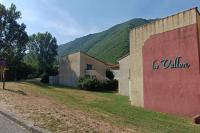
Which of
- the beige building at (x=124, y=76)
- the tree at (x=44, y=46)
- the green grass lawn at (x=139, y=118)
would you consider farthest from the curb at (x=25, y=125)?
the tree at (x=44, y=46)

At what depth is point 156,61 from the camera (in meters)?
25.8

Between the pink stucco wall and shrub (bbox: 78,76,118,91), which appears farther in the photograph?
shrub (bbox: 78,76,118,91)

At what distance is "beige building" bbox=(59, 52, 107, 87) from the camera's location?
59875 mm

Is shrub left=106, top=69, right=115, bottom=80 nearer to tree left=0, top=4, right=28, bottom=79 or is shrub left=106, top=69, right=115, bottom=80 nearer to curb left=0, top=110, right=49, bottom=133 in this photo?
tree left=0, top=4, right=28, bottom=79

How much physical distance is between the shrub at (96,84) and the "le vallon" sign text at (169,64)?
28.0 meters

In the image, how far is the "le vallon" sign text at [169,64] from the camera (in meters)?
23.1

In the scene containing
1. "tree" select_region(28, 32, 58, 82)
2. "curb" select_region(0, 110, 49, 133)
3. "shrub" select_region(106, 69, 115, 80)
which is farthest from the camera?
"tree" select_region(28, 32, 58, 82)

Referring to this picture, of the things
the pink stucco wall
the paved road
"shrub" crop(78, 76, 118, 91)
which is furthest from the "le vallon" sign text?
"shrub" crop(78, 76, 118, 91)

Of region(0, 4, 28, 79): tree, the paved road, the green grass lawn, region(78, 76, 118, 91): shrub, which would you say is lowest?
the green grass lawn

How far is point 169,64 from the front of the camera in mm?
24344

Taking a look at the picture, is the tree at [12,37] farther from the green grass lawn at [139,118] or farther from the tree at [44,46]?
the green grass lawn at [139,118]

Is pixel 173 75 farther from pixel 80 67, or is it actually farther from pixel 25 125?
pixel 80 67

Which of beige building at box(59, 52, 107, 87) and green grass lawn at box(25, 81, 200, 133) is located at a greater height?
beige building at box(59, 52, 107, 87)

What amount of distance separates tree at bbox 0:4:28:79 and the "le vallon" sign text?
40.8 m
